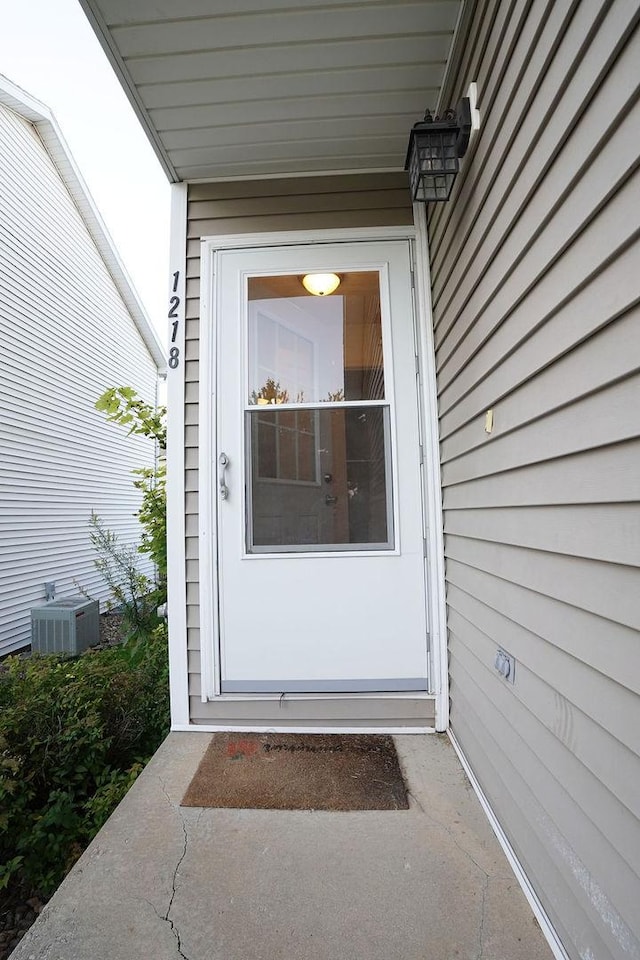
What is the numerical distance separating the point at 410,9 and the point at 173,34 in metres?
0.84

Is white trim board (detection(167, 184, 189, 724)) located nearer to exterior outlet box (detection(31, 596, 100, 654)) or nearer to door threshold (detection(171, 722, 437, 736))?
door threshold (detection(171, 722, 437, 736))

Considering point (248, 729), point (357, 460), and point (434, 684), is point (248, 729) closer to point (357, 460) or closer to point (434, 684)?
point (434, 684)

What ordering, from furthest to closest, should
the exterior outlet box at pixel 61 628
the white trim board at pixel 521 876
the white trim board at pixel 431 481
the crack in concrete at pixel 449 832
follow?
the exterior outlet box at pixel 61 628 → the white trim board at pixel 431 481 → the crack in concrete at pixel 449 832 → the white trim board at pixel 521 876

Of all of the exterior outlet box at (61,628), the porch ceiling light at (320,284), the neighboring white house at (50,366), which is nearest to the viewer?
the porch ceiling light at (320,284)

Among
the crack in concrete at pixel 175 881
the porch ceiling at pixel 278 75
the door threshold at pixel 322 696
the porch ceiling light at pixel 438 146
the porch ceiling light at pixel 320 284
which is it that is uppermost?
the porch ceiling at pixel 278 75

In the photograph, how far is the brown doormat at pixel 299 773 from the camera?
163 cm

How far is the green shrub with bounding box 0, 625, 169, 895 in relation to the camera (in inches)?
66.3

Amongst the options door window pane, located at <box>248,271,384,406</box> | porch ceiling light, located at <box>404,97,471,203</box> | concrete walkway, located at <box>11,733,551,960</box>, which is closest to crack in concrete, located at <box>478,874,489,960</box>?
concrete walkway, located at <box>11,733,551,960</box>

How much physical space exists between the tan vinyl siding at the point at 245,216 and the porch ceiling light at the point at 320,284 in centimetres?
23

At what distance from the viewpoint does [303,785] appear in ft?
5.63

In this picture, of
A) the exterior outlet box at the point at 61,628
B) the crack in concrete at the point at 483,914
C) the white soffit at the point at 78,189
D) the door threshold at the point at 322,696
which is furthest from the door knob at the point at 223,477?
the white soffit at the point at 78,189

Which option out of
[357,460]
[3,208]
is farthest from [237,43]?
[3,208]

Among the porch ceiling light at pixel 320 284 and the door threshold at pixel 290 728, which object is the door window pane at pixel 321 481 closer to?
the porch ceiling light at pixel 320 284

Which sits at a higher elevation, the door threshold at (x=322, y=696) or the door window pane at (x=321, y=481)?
the door window pane at (x=321, y=481)
